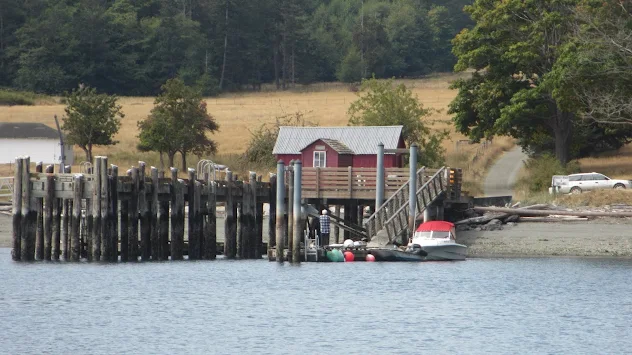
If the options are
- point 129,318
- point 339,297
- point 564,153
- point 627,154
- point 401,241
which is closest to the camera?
point 129,318

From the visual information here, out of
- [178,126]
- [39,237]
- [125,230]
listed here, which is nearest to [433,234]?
[125,230]

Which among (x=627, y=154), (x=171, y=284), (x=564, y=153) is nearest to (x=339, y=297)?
(x=171, y=284)

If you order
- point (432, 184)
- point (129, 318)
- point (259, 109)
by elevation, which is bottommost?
point (129, 318)

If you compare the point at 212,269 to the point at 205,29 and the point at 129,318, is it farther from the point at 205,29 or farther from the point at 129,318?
the point at 205,29

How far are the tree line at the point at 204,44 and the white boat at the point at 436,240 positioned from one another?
3903 inches

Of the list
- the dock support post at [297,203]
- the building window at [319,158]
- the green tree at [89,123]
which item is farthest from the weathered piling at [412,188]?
the green tree at [89,123]

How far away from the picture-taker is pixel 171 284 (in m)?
52.4

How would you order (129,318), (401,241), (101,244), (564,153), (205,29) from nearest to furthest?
(129,318), (101,244), (401,241), (564,153), (205,29)

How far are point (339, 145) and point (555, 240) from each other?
16.2 m

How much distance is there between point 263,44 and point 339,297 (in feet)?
417

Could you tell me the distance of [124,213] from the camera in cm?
5547

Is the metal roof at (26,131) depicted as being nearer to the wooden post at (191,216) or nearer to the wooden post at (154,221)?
the wooden post at (191,216)

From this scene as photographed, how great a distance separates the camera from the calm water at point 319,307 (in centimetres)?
3944

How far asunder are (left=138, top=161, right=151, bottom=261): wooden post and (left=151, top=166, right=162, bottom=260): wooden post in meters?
0.16
